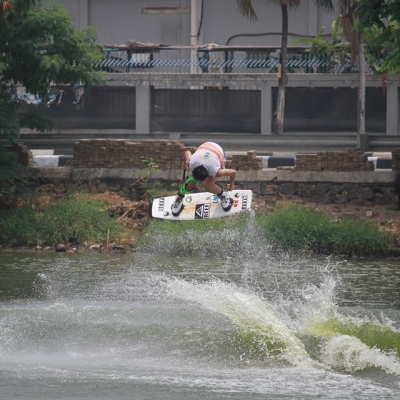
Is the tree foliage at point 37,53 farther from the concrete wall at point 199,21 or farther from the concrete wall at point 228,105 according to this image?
the concrete wall at point 199,21

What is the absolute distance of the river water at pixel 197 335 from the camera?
31.2 ft

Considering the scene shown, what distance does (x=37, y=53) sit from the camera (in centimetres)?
1920

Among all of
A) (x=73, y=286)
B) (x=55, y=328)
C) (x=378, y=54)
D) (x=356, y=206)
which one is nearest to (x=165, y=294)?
(x=73, y=286)

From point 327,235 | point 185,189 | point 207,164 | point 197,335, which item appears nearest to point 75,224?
point 185,189

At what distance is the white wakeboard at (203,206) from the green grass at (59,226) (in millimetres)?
1107

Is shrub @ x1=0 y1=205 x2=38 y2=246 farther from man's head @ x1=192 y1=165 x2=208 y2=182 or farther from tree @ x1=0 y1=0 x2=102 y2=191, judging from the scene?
man's head @ x1=192 y1=165 x2=208 y2=182

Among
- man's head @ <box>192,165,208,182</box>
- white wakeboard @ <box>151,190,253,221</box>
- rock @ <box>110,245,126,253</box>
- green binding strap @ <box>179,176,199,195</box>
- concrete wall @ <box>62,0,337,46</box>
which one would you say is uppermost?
concrete wall @ <box>62,0,337,46</box>

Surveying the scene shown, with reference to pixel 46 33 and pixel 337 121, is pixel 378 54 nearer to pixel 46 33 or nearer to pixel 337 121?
pixel 337 121

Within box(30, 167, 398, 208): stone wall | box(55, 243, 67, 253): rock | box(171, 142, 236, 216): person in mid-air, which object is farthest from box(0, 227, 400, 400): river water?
box(30, 167, 398, 208): stone wall

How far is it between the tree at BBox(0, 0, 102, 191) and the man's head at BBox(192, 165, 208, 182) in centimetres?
394

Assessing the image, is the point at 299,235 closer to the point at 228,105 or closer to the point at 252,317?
the point at 252,317

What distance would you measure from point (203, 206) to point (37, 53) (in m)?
4.52

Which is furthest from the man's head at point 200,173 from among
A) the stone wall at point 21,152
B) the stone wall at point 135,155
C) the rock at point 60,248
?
the stone wall at point 21,152

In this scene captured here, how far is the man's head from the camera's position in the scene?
16.1 meters
